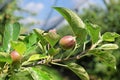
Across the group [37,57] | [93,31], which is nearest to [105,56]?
[93,31]

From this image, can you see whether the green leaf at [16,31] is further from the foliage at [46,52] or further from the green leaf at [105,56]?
the green leaf at [105,56]

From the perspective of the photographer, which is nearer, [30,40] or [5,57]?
[5,57]

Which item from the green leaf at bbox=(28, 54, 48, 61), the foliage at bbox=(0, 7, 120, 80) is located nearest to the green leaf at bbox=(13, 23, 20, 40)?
the foliage at bbox=(0, 7, 120, 80)

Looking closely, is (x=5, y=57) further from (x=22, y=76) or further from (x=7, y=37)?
(x=7, y=37)

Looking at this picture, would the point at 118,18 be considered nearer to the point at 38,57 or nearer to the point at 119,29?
the point at 119,29

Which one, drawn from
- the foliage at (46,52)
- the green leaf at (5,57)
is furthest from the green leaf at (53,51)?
the green leaf at (5,57)

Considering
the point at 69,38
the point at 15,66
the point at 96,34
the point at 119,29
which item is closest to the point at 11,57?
the point at 15,66

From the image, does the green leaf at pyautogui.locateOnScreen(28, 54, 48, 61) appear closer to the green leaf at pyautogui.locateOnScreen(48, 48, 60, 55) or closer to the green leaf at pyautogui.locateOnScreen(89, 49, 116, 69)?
the green leaf at pyautogui.locateOnScreen(48, 48, 60, 55)
